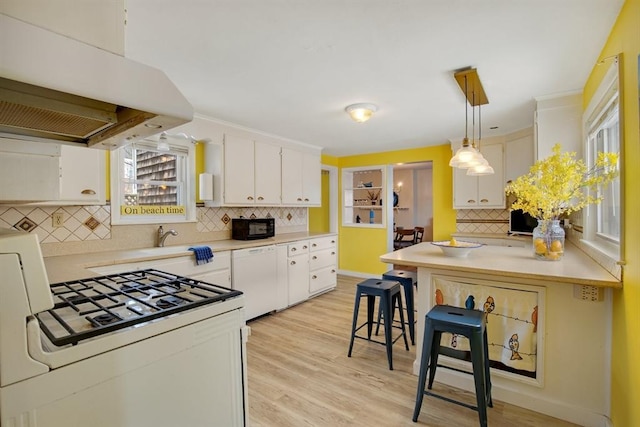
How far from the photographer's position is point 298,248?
4.11 m

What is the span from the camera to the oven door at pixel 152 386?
72 centimetres

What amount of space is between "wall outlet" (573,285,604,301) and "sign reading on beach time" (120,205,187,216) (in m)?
3.55

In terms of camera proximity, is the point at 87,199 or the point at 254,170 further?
the point at 254,170

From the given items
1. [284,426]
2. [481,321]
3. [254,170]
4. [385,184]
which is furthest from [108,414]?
[385,184]

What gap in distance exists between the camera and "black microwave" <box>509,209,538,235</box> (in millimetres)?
3781

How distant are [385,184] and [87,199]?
4.28 metres

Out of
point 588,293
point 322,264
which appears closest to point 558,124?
point 588,293

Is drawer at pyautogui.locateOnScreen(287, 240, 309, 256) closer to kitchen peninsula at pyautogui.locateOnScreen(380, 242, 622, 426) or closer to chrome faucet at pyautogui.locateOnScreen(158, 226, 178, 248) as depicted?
chrome faucet at pyautogui.locateOnScreen(158, 226, 178, 248)

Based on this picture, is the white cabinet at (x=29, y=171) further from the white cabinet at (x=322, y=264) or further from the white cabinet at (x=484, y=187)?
the white cabinet at (x=484, y=187)

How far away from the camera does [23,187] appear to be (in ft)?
3.80

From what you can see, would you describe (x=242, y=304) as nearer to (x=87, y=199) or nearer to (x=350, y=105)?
(x=87, y=199)

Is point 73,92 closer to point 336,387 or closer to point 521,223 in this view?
point 336,387

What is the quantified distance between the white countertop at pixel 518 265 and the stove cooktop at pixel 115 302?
1493mm

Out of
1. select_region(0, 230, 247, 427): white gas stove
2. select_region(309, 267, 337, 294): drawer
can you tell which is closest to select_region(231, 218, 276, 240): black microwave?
select_region(309, 267, 337, 294): drawer
